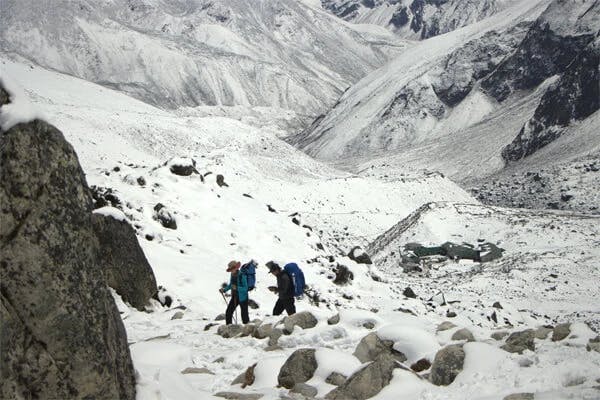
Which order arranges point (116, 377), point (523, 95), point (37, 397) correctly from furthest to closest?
1. point (523, 95)
2. point (116, 377)
3. point (37, 397)

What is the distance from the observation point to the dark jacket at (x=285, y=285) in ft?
39.5

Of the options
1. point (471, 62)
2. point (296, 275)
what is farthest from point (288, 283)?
point (471, 62)

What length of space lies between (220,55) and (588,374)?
615 ft

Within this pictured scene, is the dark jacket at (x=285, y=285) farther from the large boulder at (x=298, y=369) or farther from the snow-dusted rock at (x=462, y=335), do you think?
the large boulder at (x=298, y=369)

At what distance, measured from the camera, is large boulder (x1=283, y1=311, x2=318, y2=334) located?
9953 mm

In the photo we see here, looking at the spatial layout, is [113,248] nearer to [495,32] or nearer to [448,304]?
[448,304]

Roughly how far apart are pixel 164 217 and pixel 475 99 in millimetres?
89354

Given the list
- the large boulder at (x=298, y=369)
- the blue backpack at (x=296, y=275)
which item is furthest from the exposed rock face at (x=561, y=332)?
the blue backpack at (x=296, y=275)

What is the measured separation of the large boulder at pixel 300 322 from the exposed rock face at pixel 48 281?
564cm

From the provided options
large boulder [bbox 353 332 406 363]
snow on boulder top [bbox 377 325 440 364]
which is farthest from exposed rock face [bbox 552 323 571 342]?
large boulder [bbox 353 332 406 363]

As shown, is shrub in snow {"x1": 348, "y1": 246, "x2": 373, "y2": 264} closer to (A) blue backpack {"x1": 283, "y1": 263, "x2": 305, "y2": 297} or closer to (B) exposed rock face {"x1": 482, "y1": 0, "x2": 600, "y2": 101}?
(A) blue backpack {"x1": 283, "y1": 263, "x2": 305, "y2": 297}

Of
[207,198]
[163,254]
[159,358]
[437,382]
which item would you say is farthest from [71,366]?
[207,198]

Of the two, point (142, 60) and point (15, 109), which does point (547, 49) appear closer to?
point (15, 109)

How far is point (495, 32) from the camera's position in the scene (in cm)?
11181
